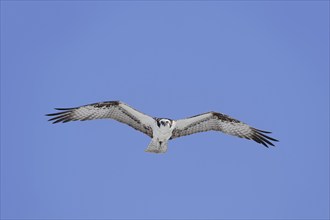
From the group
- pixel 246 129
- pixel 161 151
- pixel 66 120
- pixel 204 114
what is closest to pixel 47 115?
pixel 66 120

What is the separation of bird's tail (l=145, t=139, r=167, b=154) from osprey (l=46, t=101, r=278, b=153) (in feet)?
0.57

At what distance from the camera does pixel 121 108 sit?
50.6 ft

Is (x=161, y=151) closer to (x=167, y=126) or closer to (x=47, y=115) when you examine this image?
(x=167, y=126)

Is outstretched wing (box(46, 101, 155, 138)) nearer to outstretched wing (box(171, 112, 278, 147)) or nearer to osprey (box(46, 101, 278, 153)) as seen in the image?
osprey (box(46, 101, 278, 153))

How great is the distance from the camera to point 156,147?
48.8 ft

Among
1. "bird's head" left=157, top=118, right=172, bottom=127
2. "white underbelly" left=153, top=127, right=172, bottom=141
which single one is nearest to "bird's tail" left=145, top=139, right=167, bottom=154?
"white underbelly" left=153, top=127, right=172, bottom=141

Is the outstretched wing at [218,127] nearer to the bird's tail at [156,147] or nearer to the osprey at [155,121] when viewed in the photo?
the osprey at [155,121]

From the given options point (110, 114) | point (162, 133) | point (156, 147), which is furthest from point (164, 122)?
point (110, 114)

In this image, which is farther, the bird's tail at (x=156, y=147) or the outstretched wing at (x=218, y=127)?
the outstretched wing at (x=218, y=127)

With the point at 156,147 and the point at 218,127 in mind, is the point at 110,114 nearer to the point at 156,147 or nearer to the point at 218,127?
the point at 156,147

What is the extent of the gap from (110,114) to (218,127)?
3.27m

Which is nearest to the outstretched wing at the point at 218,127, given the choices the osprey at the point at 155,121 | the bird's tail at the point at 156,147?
the osprey at the point at 155,121

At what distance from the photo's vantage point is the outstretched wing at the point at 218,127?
15.5m

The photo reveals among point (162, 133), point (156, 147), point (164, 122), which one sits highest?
point (164, 122)
